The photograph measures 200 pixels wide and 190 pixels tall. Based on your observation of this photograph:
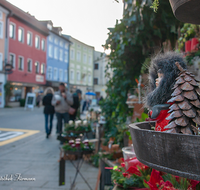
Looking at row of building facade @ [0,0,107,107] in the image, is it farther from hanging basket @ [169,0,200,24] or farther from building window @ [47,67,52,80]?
hanging basket @ [169,0,200,24]

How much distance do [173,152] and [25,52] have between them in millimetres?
24700

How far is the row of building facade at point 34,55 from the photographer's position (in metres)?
20.2

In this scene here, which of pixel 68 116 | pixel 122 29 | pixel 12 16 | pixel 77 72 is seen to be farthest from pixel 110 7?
pixel 77 72

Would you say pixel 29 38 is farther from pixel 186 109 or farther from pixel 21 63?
pixel 186 109

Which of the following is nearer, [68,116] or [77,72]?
[68,116]

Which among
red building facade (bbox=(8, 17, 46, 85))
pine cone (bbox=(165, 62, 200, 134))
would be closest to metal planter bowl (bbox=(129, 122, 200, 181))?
pine cone (bbox=(165, 62, 200, 134))

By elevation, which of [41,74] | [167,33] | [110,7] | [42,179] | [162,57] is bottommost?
[42,179]

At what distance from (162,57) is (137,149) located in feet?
1.82

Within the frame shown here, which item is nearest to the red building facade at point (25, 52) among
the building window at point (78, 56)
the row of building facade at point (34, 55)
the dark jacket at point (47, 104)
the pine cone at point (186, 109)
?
the row of building facade at point (34, 55)

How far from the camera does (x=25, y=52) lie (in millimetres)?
23500

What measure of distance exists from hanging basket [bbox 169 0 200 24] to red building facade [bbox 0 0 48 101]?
2033 centimetres

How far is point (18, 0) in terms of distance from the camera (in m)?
1.36

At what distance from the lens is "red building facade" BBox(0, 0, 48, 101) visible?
834 inches

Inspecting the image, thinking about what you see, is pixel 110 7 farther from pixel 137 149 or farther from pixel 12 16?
pixel 12 16
